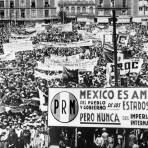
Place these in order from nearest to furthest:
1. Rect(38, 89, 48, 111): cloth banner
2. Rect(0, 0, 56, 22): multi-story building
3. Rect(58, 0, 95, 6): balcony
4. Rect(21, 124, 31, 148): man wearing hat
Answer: Rect(21, 124, 31, 148): man wearing hat → Rect(38, 89, 48, 111): cloth banner → Rect(0, 0, 56, 22): multi-story building → Rect(58, 0, 95, 6): balcony

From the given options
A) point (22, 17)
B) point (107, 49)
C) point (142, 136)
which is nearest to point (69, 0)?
point (22, 17)

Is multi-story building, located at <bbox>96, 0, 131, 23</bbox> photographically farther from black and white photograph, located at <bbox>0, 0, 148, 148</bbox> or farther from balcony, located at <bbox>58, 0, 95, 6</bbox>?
black and white photograph, located at <bbox>0, 0, 148, 148</bbox>

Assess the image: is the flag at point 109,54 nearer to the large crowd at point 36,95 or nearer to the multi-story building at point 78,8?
the large crowd at point 36,95

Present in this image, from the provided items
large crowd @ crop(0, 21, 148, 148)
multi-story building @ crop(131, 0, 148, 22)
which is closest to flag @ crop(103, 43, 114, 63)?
large crowd @ crop(0, 21, 148, 148)

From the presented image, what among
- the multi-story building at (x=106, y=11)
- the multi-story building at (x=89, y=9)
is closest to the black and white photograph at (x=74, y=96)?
the multi-story building at (x=106, y=11)

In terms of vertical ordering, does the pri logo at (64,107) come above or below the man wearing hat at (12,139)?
above

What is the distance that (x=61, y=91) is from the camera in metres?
10.5

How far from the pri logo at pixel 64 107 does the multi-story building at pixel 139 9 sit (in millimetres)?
74862

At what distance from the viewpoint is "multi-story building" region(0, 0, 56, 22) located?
82938mm

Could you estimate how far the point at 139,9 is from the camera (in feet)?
284

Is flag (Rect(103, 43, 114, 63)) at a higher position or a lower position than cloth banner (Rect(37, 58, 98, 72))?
higher

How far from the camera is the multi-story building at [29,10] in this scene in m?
82.9

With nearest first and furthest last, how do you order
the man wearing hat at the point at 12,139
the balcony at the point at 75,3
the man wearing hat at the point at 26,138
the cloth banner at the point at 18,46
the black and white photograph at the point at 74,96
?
the black and white photograph at the point at 74,96 → the man wearing hat at the point at 12,139 → the man wearing hat at the point at 26,138 → the cloth banner at the point at 18,46 → the balcony at the point at 75,3

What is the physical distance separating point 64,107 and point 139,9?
77.7m
